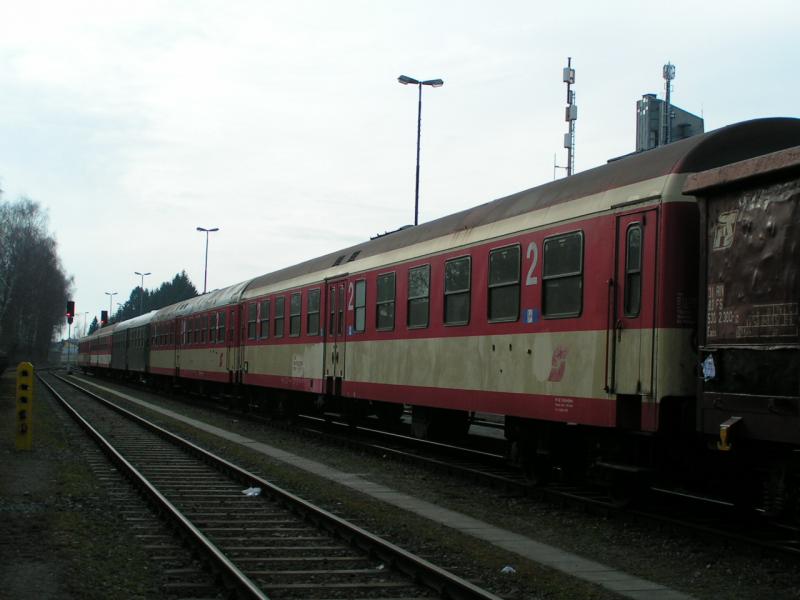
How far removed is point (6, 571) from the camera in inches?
285

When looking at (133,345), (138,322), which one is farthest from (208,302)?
(133,345)

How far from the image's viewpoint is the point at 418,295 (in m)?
14.4

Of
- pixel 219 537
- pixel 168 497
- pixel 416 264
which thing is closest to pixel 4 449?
pixel 168 497

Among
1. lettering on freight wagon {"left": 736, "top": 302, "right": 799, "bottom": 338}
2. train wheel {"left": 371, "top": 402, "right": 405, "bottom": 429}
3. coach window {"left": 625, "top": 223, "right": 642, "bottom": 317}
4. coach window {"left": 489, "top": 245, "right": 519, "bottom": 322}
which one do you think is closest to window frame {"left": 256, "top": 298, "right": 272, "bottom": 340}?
train wheel {"left": 371, "top": 402, "right": 405, "bottom": 429}

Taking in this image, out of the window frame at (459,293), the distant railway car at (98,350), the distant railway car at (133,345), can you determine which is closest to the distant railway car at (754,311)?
the window frame at (459,293)

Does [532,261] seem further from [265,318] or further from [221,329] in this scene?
[221,329]

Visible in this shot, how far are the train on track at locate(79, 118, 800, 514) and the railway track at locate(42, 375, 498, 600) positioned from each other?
2657 millimetres

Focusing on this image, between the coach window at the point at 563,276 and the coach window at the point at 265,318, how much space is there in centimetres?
1354

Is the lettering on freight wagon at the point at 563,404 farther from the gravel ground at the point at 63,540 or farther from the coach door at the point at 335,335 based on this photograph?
the coach door at the point at 335,335

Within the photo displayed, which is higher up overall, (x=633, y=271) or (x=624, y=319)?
(x=633, y=271)

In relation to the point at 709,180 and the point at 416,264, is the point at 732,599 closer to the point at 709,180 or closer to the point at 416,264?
the point at 709,180

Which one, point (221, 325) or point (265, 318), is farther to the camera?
point (221, 325)

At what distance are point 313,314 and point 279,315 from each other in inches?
110

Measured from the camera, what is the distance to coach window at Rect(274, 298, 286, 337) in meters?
22.1
